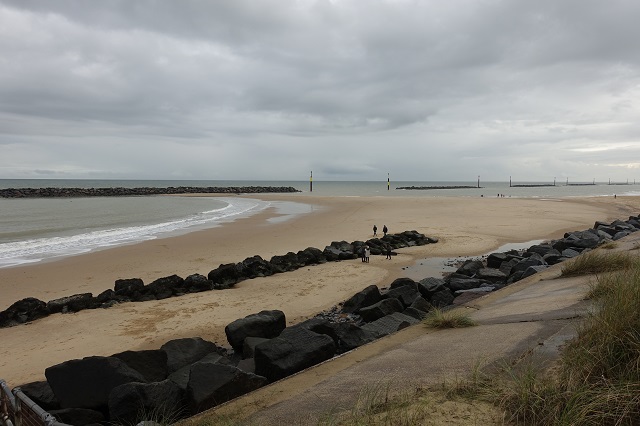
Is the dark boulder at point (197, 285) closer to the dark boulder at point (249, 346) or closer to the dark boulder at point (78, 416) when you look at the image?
the dark boulder at point (249, 346)

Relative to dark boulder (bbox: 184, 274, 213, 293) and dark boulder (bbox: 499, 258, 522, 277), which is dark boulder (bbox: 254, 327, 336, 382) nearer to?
dark boulder (bbox: 184, 274, 213, 293)

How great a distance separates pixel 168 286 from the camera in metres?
11.3

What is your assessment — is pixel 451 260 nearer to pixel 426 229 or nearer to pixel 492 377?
pixel 426 229

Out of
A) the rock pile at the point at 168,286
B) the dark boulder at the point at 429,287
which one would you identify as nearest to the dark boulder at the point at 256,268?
the rock pile at the point at 168,286

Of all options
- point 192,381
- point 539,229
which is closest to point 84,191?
point 539,229

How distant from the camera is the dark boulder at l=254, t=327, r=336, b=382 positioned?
5048 mm

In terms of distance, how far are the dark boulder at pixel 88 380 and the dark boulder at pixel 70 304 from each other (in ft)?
18.4

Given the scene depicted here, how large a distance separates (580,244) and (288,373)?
44.7 ft

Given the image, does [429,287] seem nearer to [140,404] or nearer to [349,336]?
[349,336]

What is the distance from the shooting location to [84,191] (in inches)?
2987

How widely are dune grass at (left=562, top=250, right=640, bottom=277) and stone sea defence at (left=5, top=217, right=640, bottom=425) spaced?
6.34 ft

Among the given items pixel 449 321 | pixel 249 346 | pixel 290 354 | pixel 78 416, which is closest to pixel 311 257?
pixel 249 346

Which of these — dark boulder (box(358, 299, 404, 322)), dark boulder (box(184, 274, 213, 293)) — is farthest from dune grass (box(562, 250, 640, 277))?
dark boulder (box(184, 274, 213, 293))

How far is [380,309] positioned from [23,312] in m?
8.56
